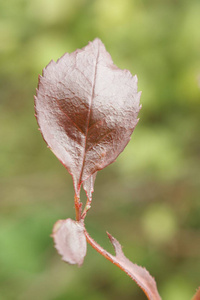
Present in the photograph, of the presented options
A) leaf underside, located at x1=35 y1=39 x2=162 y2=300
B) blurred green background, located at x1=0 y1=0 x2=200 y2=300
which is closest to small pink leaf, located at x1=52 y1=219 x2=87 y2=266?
leaf underside, located at x1=35 y1=39 x2=162 y2=300

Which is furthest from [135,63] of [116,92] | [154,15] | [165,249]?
[116,92]

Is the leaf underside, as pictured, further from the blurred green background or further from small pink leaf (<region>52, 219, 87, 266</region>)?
the blurred green background

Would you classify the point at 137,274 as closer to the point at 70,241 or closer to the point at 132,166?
the point at 70,241

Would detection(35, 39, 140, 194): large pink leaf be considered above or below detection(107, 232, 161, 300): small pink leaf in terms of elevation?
above

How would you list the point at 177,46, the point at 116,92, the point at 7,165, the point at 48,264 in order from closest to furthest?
1. the point at 116,92
2. the point at 177,46
3. the point at 48,264
4. the point at 7,165

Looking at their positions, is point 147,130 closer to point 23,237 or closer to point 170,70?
point 170,70

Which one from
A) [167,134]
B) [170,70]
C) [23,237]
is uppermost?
[170,70]

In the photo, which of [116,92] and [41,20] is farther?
[41,20]
